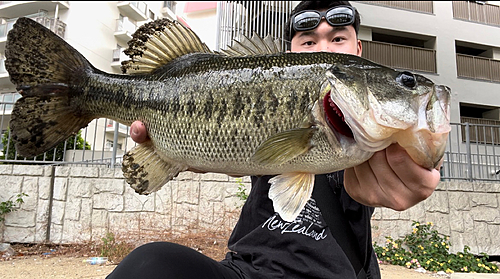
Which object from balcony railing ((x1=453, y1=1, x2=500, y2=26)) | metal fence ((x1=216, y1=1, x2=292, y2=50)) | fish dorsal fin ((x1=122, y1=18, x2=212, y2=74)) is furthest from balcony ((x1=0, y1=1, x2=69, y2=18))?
fish dorsal fin ((x1=122, y1=18, x2=212, y2=74))

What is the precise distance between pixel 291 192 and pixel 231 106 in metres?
0.38

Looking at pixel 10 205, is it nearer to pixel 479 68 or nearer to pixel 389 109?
pixel 389 109

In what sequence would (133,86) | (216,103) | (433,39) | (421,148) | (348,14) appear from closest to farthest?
(421,148) < (216,103) < (133,86) < (348,14) < (433,39)

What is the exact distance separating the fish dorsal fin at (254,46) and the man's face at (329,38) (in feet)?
2.24

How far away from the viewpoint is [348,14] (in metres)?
1.97

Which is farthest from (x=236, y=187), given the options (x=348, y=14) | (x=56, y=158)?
(x=348, y=14)

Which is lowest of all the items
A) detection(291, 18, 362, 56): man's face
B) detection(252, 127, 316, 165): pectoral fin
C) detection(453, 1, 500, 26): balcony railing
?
detection(252, 127, 316, 165): pectoral fin

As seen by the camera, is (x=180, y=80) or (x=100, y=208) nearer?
(x=180, y=80)

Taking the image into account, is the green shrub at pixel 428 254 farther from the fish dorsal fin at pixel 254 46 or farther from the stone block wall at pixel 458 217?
the fish dorsal fin at pixel 254 46

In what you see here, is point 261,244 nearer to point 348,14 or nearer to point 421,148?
point 421,148

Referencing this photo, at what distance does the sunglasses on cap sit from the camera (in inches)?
77.1

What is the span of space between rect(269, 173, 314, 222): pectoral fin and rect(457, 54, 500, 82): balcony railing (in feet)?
16.8

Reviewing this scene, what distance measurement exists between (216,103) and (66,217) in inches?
192

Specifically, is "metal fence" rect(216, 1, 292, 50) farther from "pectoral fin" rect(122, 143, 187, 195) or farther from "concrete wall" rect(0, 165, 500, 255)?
"pectoral fin" rect(122, 143, 187, 195)
